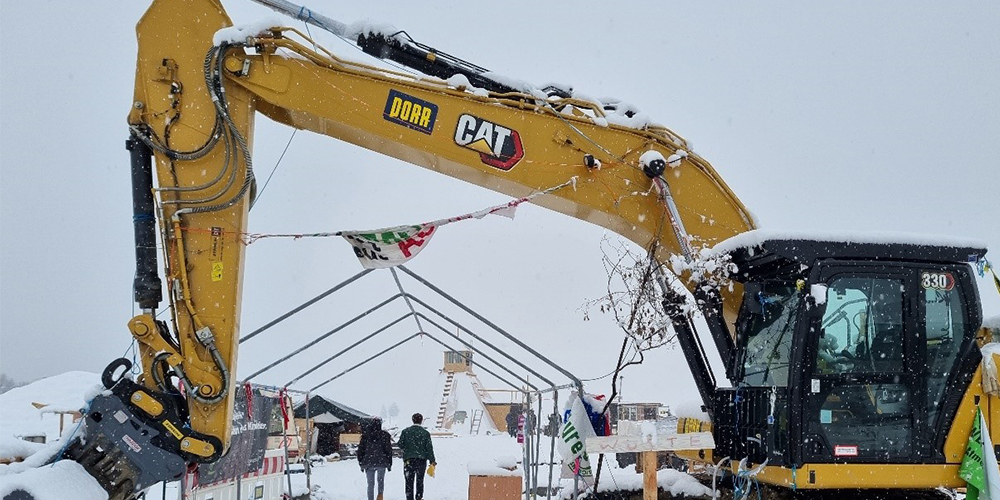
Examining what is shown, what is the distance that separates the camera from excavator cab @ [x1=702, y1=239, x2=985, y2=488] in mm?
5312

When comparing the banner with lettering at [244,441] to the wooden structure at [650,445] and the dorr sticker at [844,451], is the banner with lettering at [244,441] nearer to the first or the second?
the wooden structure at [650,445]

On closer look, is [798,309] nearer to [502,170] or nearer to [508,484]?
[502,170]

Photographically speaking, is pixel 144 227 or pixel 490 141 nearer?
pixel 144 227

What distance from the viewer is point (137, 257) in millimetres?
5633

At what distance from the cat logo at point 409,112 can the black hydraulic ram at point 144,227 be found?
1.77m

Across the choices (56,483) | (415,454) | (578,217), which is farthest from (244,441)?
(578,217)

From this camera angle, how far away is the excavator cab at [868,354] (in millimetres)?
5312

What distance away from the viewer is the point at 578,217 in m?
6.59

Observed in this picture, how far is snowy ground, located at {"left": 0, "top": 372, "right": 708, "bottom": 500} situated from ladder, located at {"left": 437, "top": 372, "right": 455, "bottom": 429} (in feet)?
14.4

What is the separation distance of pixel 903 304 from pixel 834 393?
775 millimetres

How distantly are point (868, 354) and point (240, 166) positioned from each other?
4628 millimetres

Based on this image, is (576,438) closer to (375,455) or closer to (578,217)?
(578,217)

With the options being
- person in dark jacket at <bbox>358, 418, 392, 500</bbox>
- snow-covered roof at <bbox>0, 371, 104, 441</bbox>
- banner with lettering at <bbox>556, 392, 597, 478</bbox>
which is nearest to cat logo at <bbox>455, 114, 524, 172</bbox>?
banner with lettering at <bbox>556, 392, 597, 478</bbox>

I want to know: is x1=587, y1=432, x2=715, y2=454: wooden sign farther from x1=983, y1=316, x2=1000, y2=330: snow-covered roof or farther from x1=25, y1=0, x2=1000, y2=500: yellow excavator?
x1=983, y1=316, x2=1000, y2=330: snow-covered roof
